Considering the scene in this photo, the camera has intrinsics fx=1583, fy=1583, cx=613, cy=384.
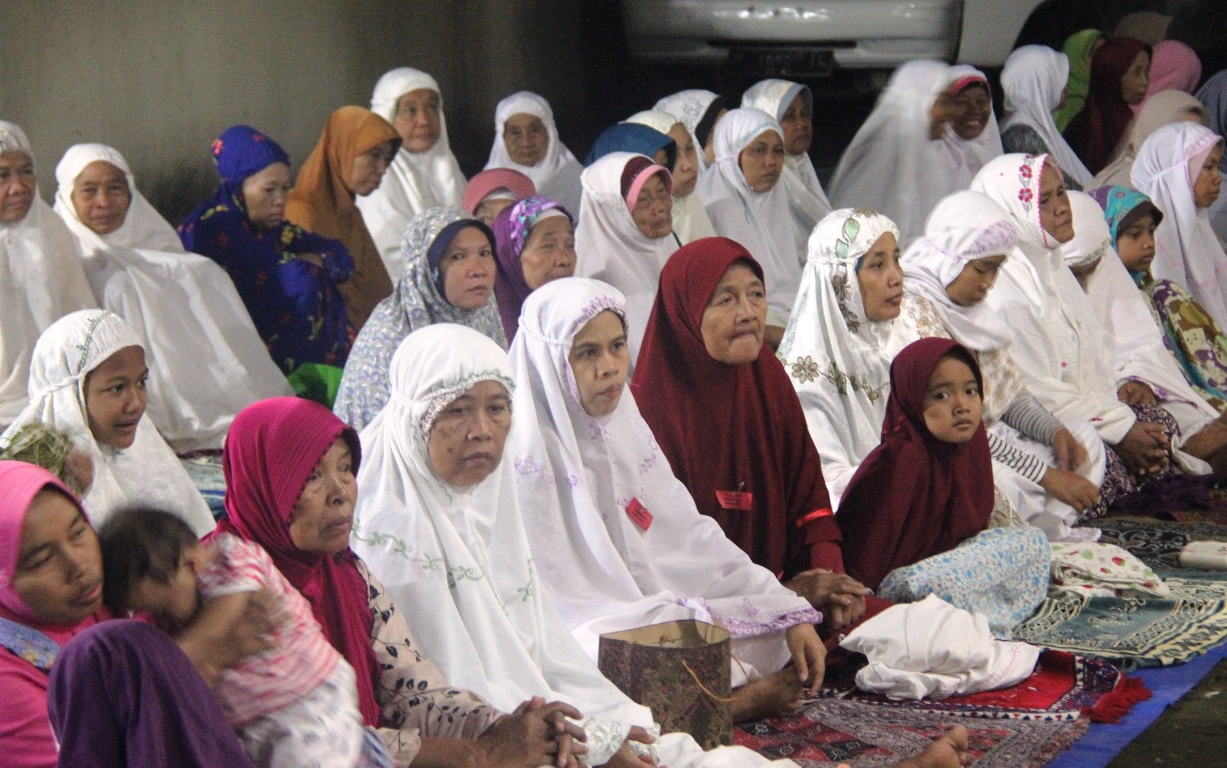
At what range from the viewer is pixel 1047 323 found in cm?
536

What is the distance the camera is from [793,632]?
11.0 feet

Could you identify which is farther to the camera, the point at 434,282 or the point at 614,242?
the point at 614,242

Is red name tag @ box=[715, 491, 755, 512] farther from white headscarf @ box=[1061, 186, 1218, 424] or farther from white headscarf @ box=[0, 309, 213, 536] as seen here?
white headscarf @ box=[1061, 186, 1218, 424]

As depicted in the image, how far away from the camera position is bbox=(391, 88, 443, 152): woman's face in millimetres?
6898

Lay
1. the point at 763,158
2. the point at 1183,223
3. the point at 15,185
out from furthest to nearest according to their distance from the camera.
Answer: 1. the point at 1183,223
2. the point at 763,158
3. the point at 15,185

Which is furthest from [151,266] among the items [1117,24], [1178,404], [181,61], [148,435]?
[1117,24]

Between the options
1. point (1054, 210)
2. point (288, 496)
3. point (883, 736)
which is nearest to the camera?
point (288, 496)

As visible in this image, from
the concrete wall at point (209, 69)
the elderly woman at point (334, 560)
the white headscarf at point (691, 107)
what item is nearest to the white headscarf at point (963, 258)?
the white headscarf at point (691, 107)

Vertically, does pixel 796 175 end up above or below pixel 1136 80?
below

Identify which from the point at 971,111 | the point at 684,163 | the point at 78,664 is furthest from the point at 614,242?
the point at 78,664

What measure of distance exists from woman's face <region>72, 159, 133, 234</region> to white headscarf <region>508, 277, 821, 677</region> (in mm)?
2410

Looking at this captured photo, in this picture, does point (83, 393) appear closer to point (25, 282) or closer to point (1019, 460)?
point (25, 282)

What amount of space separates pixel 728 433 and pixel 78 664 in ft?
7.27

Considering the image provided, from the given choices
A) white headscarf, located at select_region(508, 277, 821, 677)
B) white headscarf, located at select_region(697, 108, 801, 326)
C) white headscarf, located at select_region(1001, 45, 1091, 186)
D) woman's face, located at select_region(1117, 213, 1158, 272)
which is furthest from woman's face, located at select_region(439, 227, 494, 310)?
white headscarf, located at select_region(1001, 45, 1091, 186)
